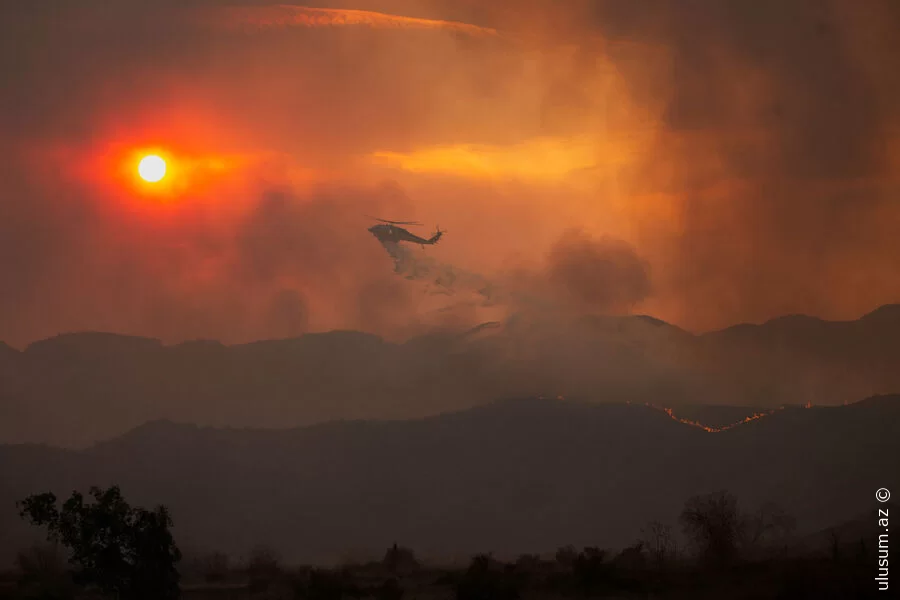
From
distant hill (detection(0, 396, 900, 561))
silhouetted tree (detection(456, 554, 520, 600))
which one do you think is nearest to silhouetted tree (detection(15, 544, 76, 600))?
silhouetted tree (detection(456, 554, 520, 600))

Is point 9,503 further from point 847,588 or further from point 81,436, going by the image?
point 847,588

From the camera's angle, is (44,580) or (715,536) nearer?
(44,580)

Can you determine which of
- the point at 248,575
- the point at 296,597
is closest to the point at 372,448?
the point at 248,575

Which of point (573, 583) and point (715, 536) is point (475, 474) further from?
point (573, 583)

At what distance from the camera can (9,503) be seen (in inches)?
6024

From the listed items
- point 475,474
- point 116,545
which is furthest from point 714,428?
point 116,545

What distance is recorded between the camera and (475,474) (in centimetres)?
16125

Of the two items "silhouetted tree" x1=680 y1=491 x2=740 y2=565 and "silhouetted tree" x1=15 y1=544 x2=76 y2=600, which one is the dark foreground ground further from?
"silhouetted tree" x1=680 y1=491 x2=740 y2=565

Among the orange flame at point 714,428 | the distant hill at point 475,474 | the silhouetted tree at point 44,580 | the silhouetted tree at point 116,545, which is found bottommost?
the silhouetted tree at point 44,580

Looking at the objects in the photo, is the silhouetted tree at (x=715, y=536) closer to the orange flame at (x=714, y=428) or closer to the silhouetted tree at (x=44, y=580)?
the silhouetted tree at (x=44, y=580)

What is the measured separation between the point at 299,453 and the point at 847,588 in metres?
112

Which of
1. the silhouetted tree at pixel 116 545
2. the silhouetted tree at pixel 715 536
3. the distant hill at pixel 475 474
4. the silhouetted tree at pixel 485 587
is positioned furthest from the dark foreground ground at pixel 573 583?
the distant hill at pixel 475 474

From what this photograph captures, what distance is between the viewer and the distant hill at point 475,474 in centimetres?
14525

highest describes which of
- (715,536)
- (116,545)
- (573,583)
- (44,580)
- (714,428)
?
(714,428)
